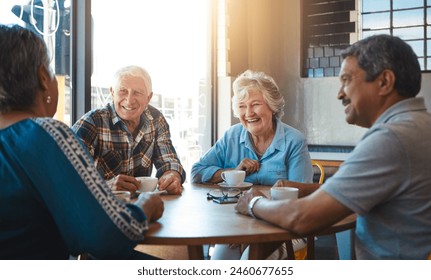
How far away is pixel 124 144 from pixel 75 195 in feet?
3.78

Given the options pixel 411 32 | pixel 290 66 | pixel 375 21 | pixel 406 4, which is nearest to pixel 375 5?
pixel 375 21

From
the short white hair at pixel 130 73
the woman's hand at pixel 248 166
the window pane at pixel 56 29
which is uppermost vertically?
the window pane at pixel 56 29

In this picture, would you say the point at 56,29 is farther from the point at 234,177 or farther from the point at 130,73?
the point at 234,177

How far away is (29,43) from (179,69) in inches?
105

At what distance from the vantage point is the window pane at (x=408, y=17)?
407 centimetres

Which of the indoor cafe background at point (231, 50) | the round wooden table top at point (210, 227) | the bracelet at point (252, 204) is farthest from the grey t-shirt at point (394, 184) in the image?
the indoor cafe background at point (231, 50)

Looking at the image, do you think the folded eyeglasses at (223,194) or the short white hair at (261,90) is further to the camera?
the short white hair at (261,90)

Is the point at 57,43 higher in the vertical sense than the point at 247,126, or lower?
higher

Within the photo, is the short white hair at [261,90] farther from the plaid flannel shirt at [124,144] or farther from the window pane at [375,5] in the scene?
the window pane at [375,5]

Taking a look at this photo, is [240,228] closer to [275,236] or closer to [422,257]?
[275,236]

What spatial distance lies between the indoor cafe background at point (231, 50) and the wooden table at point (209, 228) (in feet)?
4.63

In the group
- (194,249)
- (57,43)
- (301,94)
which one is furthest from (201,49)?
(194,249)

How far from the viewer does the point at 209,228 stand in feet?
3.93

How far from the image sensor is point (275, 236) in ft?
3.79
